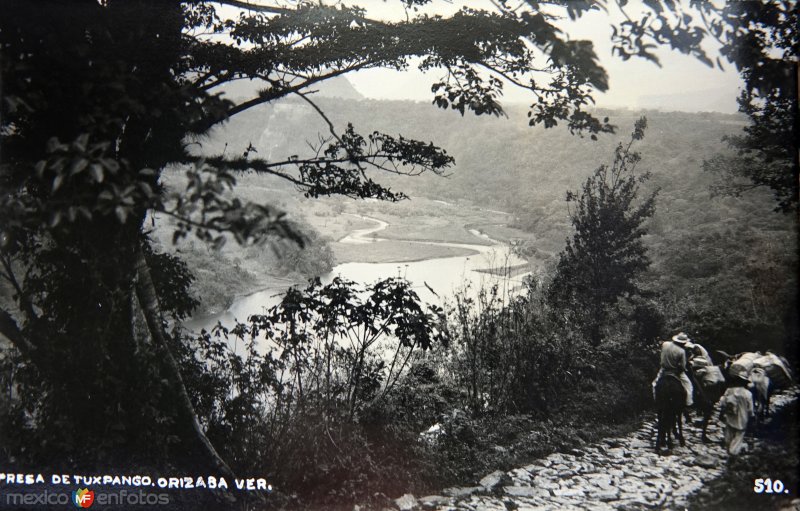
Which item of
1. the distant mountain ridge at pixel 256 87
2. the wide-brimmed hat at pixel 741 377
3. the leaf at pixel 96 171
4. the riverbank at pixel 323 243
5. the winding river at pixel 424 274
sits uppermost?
the distant mountain ridge at pixel 256 87

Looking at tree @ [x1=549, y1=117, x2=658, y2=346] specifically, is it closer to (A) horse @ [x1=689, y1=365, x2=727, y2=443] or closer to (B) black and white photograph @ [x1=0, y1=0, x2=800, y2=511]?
(B) black and white photograph @ [x1=0, y1=0, x2=800, y2=511]

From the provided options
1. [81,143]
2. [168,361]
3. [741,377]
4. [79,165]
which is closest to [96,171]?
[79,165]

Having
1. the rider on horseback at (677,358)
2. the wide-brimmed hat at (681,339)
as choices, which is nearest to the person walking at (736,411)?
the rider on horseback at (677,358)

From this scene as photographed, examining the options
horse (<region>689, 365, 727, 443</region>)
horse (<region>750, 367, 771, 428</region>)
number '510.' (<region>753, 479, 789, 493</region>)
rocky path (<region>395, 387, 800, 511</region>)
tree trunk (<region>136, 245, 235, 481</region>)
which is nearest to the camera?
tree trunk (<region>136, 245, 235, 481</region>)

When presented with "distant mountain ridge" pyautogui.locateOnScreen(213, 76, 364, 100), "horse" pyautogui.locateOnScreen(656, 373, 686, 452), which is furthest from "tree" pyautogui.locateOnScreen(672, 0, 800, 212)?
"distant mountain ridge" pyautogui.locateOnScreen(213, 76, 364, 100)

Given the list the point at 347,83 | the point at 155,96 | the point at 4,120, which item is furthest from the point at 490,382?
the point at 4,120

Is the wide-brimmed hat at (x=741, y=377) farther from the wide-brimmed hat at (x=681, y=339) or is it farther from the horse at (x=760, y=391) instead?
the wide-brimmed hat at (x=681, y=339)
